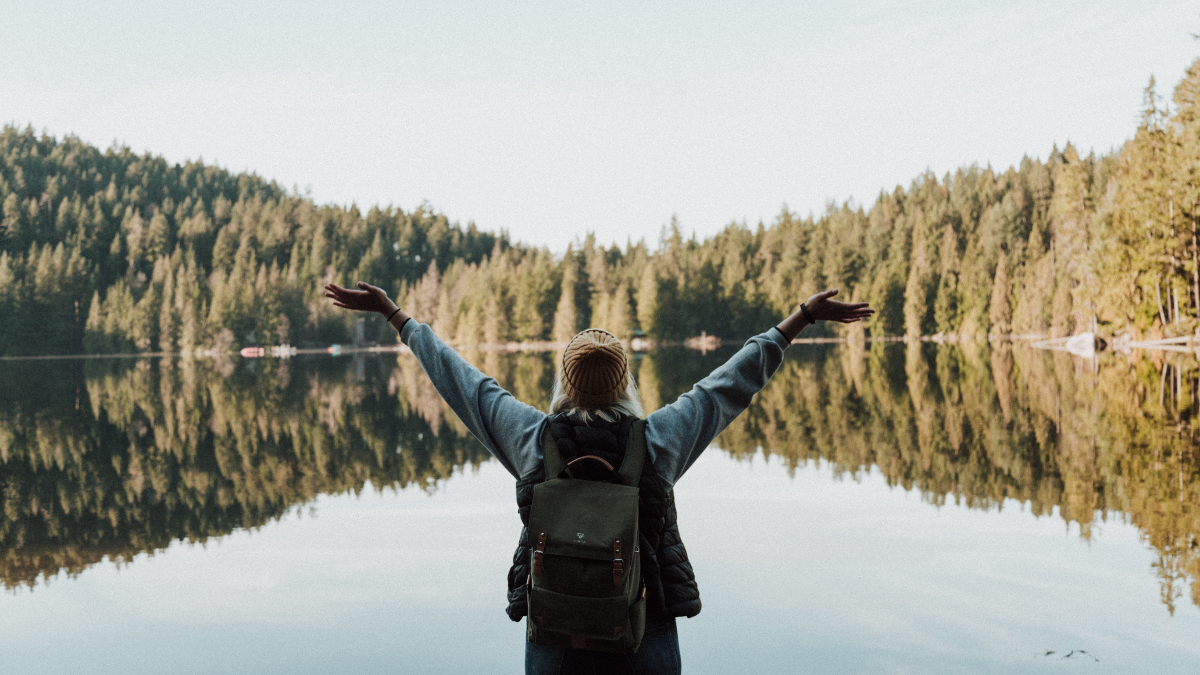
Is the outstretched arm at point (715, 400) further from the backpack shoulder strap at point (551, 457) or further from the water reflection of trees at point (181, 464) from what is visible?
the water reflection of trees at point (181, 464)

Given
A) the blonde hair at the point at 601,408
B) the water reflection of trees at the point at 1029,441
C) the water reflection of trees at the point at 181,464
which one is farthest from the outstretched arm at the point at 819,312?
the water reflection of trees at the point at 181,464

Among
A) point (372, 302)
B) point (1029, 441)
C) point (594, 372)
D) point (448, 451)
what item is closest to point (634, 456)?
point (594, 372)

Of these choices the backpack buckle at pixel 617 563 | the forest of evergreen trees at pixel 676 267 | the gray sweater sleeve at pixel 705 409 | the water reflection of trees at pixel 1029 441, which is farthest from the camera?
the forest of evergreen trees at pixel 676 267

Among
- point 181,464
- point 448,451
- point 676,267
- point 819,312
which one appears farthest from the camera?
point 676,267

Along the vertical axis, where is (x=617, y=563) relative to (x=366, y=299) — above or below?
below

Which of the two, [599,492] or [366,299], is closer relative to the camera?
[599,492]

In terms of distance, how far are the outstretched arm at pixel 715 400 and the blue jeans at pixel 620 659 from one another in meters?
0.50

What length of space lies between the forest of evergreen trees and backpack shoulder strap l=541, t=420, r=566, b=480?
4441 centimetres

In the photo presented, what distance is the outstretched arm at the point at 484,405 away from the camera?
285cm

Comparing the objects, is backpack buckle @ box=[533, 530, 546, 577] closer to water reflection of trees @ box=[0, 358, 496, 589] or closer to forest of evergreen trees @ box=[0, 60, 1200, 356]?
water reflection of trees @ box=[0, 358, 496, 589]

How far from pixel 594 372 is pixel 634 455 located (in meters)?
0.28

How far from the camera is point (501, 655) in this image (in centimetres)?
557

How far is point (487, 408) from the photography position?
2.98 metres

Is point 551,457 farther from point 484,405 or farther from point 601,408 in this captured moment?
point 484,405
